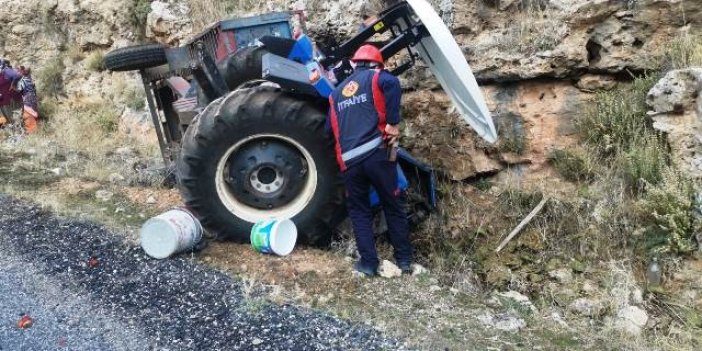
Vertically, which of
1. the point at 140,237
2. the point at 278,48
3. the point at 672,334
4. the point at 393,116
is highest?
the point at 278,48

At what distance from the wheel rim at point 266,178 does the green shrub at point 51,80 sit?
781 centimetres

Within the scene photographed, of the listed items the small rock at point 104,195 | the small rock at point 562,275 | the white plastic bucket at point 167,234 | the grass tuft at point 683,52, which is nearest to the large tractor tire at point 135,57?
the small rock at point 104,195

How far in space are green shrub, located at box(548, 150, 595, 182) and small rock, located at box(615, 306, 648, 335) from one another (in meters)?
1.25

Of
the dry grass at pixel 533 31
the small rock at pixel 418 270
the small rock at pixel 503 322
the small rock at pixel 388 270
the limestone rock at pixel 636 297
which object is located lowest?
the limestone rock at pixel 636 297

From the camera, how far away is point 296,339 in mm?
3367

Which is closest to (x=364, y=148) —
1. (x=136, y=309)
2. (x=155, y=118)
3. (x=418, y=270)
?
(x=418, y=270)

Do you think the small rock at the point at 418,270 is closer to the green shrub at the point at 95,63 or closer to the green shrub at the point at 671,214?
the green shrub at the point at 671,214

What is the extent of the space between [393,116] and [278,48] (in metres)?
1.20

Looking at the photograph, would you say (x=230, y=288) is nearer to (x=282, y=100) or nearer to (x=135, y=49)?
(x=282, y=100)

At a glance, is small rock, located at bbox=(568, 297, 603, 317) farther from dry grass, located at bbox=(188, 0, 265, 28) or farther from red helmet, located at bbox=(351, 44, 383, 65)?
dry grass, located at bbox=(188, 0, 265, 28)

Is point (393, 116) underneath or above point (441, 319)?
above

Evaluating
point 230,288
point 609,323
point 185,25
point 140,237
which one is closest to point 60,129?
point 185,25

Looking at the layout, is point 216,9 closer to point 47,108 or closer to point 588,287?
point 47,108

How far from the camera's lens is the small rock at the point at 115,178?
6.47 m
